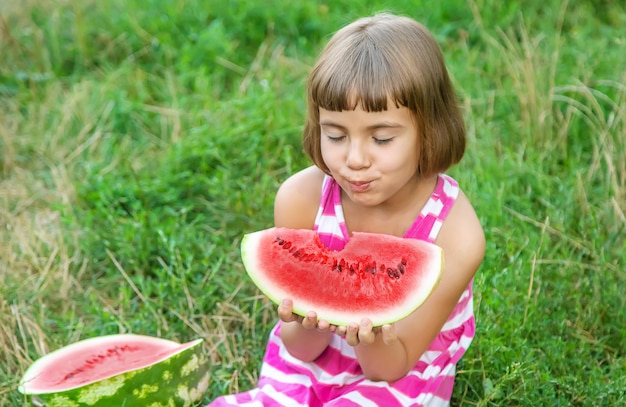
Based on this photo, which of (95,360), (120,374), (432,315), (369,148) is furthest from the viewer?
(95,360)

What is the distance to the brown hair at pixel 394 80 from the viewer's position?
2.36 metres

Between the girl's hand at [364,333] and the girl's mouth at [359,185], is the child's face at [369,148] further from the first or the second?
the girl's hand at [364,333]

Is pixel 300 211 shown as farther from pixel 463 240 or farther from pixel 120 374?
pixel 120 374

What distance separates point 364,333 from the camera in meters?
2.28

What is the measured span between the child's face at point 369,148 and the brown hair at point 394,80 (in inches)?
1.1

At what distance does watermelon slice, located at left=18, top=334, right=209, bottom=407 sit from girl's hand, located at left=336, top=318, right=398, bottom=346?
73 cm

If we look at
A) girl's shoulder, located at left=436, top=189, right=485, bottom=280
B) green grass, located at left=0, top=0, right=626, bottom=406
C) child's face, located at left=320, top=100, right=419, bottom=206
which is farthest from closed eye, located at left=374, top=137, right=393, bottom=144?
green grass, located at left=0, top=0, right=626, bottom=406

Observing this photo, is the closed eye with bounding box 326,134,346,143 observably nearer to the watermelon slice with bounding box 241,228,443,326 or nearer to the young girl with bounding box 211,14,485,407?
the young girl with bounding box 211,14,485,407

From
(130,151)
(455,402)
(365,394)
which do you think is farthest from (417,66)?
(130,151)

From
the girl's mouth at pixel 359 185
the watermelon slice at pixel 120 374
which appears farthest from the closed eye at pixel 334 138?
the watermelon slice at pixel 120 374

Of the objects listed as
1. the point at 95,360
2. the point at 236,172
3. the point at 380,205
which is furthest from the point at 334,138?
the point at 236,172

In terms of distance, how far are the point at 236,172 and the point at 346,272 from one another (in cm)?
157

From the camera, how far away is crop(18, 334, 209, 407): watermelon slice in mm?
2707

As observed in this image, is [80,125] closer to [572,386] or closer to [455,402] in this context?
[455,402]
